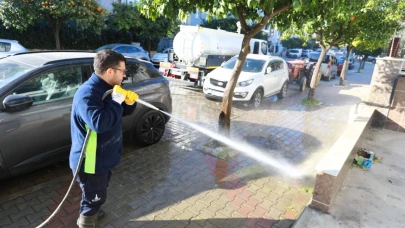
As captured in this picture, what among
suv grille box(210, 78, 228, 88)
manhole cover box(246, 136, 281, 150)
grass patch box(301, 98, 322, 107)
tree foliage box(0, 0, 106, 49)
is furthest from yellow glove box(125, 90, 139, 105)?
tree foliage box(0, 0, 106, 49)

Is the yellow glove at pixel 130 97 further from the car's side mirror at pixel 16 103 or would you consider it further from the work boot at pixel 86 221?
the car's side mirror at pixel 16 103

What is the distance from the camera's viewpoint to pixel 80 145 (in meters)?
2.43

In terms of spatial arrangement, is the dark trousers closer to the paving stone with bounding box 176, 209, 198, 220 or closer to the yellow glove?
the yellow glove

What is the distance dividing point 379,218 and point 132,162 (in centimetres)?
366

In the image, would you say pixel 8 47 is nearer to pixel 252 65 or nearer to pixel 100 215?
pixel 252 65

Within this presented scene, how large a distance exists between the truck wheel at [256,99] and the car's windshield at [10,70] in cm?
659

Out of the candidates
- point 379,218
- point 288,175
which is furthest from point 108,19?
point 379,218

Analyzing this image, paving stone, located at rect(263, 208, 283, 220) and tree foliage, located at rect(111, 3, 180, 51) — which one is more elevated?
tree foliage, located at rect(111, 3, 180, 51)

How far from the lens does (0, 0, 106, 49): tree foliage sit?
13.0 meters

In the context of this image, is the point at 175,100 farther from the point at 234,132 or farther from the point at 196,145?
the point at 196,145

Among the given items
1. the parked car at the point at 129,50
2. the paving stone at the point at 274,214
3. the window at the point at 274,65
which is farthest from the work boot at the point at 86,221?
the parked car at the point at 129,50

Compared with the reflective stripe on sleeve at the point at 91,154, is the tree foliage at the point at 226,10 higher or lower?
higher

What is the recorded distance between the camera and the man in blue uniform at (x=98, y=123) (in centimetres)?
223

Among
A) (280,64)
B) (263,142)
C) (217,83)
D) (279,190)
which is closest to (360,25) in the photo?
(280,64)
